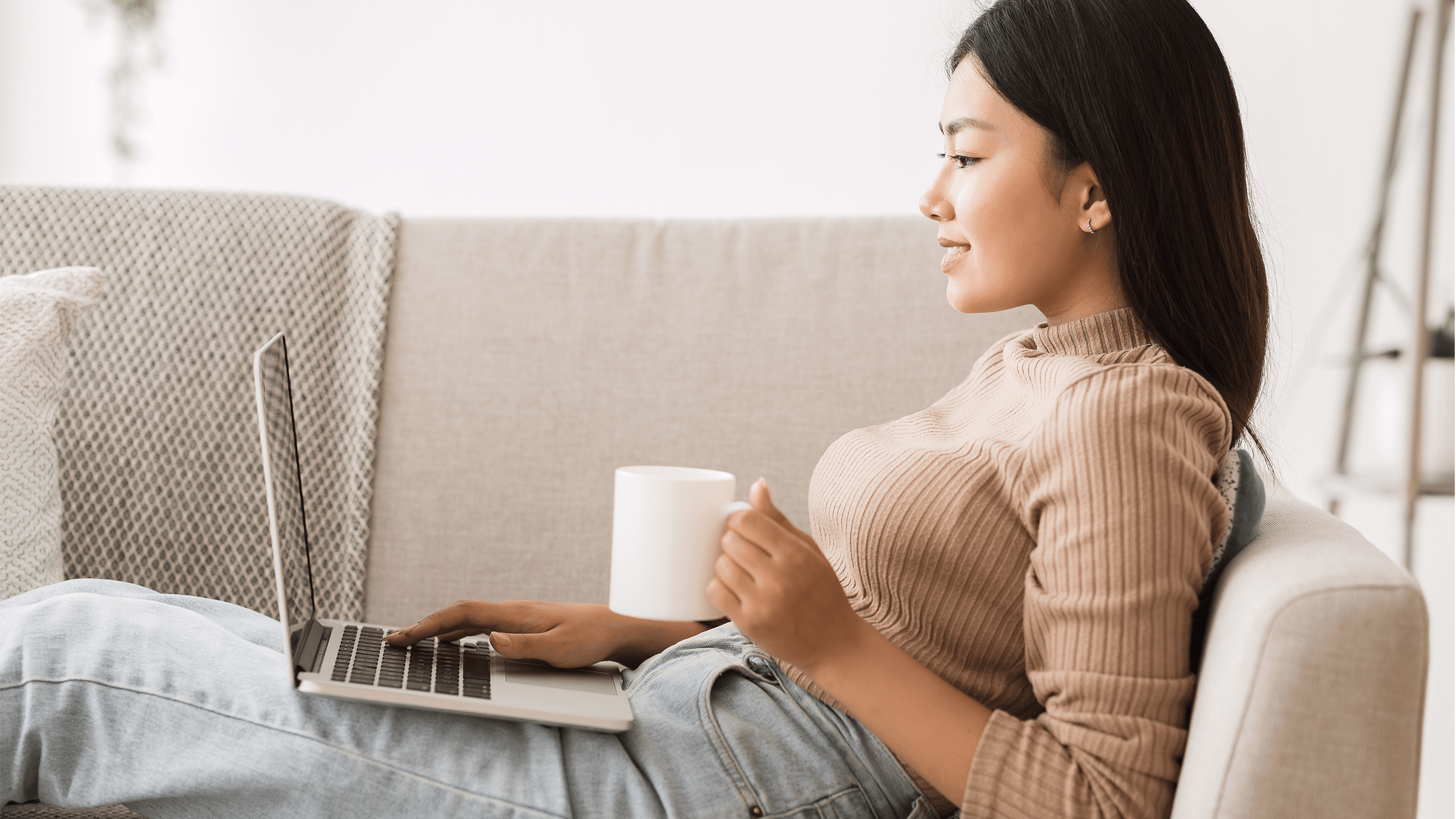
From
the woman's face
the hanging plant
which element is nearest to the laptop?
the woman's face

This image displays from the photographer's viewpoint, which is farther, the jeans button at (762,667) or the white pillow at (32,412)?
the white pillow at (32,412)

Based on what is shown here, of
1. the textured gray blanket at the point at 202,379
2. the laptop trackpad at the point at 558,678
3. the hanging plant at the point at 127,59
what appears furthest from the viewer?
the hanging plant at the point at 127,59

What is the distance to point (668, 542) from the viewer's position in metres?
0.65

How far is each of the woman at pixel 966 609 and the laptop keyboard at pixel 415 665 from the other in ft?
0.08

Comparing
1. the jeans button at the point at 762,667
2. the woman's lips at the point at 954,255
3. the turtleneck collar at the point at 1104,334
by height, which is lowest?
the jeans button at the point at 762,667

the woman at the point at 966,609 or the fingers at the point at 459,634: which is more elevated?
the woman at the point at 966,609

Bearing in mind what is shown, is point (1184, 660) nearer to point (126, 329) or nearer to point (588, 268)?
point (588, 268)

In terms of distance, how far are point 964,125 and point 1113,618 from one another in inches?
18.8

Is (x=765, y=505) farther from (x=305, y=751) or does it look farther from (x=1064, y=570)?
(x=305, y=751)

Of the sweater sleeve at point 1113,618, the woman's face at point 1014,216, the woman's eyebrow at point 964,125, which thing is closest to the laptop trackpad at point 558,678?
the sweater sleeve at point 1113,618

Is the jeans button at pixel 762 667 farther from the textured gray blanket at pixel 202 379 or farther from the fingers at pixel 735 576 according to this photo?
the textured gray blanket at pixel 202 379

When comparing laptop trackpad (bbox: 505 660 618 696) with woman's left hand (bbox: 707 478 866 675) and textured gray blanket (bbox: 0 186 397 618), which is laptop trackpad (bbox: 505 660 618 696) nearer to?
woman's left hand (bbox: 707 478 866 675)

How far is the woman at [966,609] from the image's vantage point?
0.66m

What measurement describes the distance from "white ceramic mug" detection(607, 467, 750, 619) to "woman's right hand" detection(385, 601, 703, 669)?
0.26 metres
